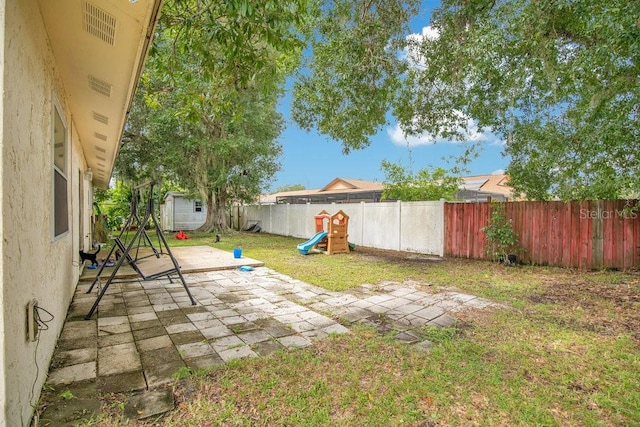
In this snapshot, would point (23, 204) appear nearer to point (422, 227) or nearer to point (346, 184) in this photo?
point (422, 227)

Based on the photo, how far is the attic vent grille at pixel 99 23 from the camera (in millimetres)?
2016

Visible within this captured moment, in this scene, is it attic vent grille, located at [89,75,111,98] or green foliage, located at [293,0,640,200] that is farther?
green foliage, located at [293,0,640,200]

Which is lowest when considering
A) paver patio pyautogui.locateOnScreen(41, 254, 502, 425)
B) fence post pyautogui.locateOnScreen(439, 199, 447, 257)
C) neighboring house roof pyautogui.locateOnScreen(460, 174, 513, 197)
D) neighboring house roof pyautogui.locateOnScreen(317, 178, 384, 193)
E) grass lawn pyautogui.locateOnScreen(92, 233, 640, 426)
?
grass lawn pyautogui.locateOnScreen(92, 233, 640, 426)

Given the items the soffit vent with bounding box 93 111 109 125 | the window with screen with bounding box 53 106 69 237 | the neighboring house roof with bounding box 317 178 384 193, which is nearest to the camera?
the window with screen with bounding box 53 106 69 237

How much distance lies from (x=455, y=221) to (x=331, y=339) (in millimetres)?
6132

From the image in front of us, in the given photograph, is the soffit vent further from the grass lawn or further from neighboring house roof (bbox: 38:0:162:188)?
the grass lawn

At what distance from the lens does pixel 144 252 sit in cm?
795

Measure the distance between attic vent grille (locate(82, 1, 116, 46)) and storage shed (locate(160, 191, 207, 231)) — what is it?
17656 mm

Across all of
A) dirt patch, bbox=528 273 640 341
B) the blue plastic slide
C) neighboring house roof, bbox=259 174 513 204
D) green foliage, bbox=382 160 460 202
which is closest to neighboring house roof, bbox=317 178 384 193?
neighboring house roof, bbox=259 174 513 204

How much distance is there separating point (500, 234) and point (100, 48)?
24.2 feet

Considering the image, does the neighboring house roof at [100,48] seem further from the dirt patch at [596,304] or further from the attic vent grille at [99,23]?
the dirt patch at [596,304]

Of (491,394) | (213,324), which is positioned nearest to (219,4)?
(213,324)

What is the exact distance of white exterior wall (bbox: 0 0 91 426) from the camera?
1481 mm

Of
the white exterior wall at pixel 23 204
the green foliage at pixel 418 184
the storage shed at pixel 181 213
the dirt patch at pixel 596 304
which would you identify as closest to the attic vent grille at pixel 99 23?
the white exterior wall at pixel 23 204
